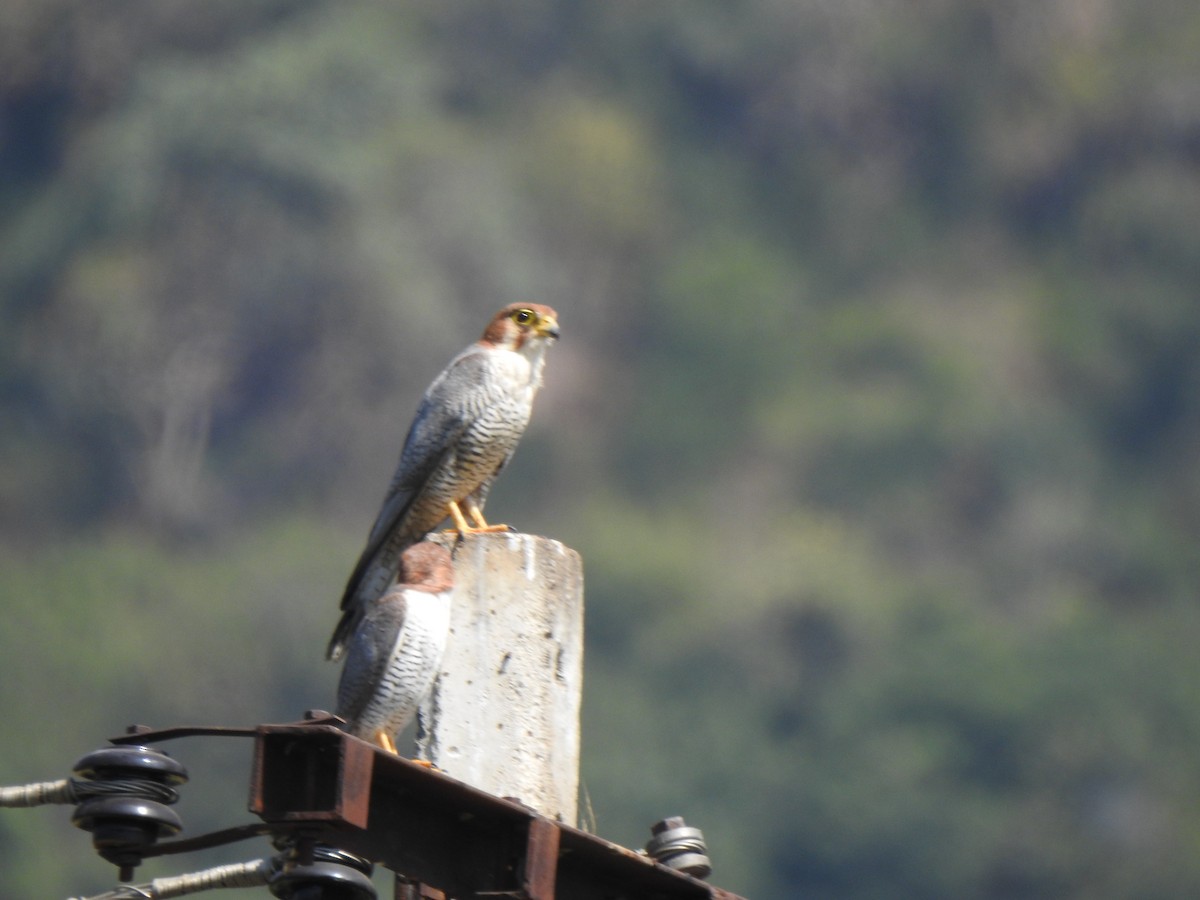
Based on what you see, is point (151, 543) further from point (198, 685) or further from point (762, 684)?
point (762, 684)

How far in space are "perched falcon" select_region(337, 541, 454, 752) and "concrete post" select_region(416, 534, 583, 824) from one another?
0.08 m

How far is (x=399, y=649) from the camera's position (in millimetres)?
8086

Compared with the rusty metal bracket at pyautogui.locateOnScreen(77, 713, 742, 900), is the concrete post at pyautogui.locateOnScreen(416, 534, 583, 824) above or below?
above

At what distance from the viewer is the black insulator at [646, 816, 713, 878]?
7348 millimetres

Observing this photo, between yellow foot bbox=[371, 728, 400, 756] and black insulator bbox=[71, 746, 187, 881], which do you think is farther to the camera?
yellow foot bbox=[371, 728, 400, 756]

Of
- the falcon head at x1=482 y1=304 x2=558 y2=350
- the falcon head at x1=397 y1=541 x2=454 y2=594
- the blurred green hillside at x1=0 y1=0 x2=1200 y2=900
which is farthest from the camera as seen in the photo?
the blurred green hillside at x1=0 y1=0 x2=1200 y2=900

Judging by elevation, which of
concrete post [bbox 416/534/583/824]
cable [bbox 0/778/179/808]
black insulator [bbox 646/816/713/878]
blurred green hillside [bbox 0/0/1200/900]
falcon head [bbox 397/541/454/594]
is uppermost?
blurred green hillside [bbox 0/0/1200/900]

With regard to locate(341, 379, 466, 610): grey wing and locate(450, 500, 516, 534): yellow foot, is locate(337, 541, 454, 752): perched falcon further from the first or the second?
locate(341, 379, 466, 610): grey wing

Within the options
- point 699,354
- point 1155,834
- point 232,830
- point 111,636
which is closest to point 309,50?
point 699,354

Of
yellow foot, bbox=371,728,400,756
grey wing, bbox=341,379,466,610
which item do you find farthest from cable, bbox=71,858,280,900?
grey wing, bbox=341,379,466,610

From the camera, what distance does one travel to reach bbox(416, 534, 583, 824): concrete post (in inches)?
302

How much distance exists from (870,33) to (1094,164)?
365 inches

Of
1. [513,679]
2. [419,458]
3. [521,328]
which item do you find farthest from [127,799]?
[521,328]

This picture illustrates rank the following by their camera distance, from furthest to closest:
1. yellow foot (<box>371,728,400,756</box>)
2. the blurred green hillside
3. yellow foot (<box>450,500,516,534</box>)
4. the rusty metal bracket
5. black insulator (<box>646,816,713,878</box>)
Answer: the blurred green hillside < yellow foot (<box>450,500,516,534</box>) < yellow foot (<box>371,728,400,756</box>) < black insulator (<box>646,816,713,878</box>) < the rusty metal bracket
